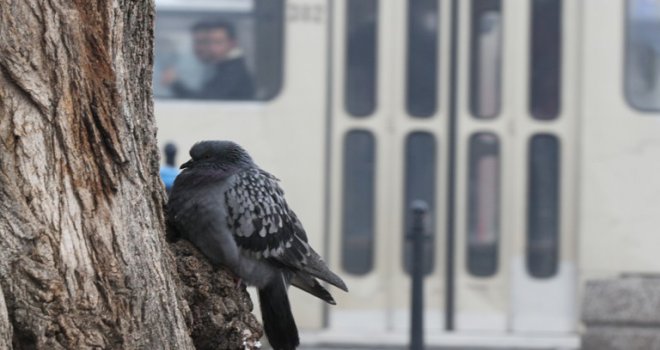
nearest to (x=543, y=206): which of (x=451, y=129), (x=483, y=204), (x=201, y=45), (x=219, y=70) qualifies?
(x=483, y=204)

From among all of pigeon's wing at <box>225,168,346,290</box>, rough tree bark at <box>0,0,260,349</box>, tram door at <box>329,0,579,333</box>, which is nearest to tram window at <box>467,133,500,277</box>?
tram door at <box>329,0,579,333</box>

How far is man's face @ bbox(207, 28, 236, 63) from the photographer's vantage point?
9320 mm

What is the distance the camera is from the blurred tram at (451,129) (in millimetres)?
9273

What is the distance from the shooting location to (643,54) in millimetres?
9352

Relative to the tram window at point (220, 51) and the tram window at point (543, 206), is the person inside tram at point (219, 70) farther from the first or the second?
the tram window at point (543, 206)

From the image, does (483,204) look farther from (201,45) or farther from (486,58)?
(201,45)

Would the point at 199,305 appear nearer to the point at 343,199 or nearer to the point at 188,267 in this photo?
the point at 188,267

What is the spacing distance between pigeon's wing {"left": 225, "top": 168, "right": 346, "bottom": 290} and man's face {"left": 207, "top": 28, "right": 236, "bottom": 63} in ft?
16.9

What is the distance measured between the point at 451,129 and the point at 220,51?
1.28 m

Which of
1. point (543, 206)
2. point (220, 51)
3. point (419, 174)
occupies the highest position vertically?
point (220, 51)

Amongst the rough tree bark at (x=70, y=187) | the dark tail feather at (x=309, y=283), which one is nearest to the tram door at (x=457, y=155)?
the dark tail feather at (x=309, y=283)

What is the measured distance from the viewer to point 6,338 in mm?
3086

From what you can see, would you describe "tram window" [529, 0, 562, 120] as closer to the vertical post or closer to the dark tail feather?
the vertical post

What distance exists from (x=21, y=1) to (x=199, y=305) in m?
0.97
